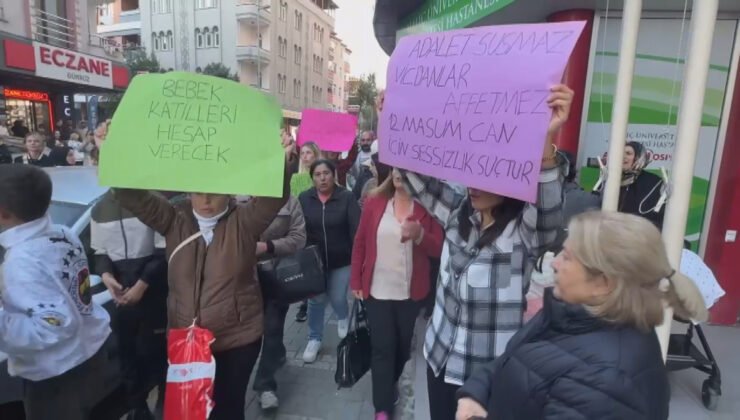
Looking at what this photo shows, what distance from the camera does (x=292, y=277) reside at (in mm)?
3107

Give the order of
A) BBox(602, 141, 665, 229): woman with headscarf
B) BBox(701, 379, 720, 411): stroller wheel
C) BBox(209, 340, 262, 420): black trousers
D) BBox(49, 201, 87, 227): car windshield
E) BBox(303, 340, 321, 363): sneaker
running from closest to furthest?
BBox(209, 340, 262, 420): black trousers, BBox(49, 201, 87, 227): car windshield, BBox(701, 379, 720, 411): stroller wheel, BBox(602, 141, 665, 229): woman with headscarf, BBox(303, 340, 321, 363): sneaker

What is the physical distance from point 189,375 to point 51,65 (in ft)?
60.1

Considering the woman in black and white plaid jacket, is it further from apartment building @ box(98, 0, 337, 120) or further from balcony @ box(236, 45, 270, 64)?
balcony @ box(236, 45, 270, 64)

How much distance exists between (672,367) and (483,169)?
7.96ft

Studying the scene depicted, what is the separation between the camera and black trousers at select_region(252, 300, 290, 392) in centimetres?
348

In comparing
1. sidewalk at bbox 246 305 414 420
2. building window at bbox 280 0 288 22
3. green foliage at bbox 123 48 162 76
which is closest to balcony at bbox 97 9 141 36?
green foliage at bbox 123 48 162 76

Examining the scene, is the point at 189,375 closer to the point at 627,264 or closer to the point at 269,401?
the point at 269,401

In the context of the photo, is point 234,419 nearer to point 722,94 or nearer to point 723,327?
point 723,327

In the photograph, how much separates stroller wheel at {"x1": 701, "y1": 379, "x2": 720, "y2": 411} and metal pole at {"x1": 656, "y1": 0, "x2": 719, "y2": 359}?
1687 mm

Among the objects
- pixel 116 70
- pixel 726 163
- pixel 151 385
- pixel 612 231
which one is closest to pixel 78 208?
pixel 151 385

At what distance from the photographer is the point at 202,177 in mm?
2047

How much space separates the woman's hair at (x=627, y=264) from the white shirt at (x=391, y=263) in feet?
6.19

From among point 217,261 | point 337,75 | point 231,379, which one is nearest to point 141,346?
point 231,379

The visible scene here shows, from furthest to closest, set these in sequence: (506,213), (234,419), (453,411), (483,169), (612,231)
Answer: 1. (234,419)
2. (453,411)
3. (506,213)
4. (483,169)
5. (612,231)
